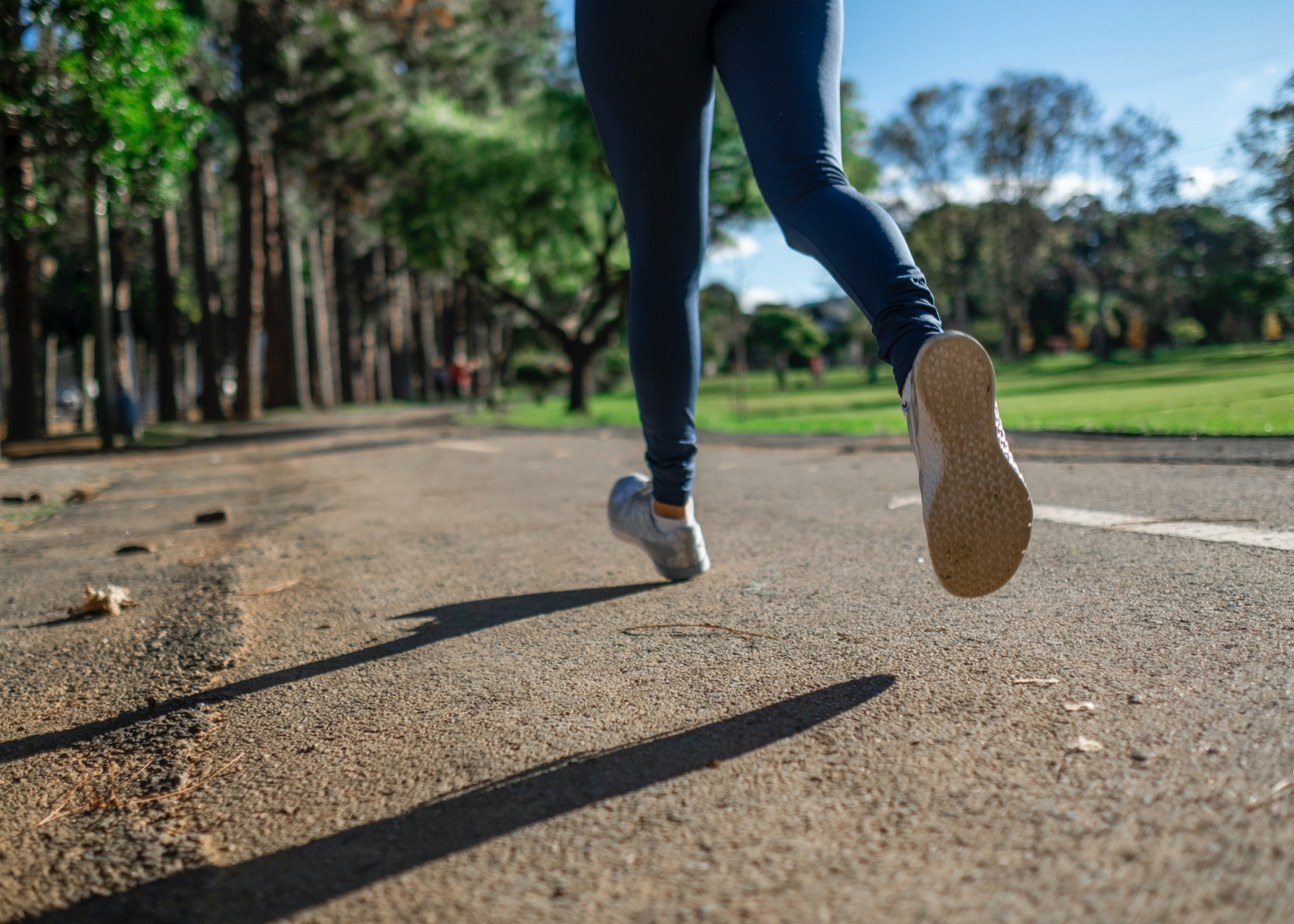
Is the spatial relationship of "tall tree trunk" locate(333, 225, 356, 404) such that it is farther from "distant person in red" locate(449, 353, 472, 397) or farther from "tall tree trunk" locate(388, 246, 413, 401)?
"distant person in red" locate(449, 353, 472, 397)

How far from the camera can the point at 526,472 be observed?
19.8 ft

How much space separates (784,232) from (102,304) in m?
13.2

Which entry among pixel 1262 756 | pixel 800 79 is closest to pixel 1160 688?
pixel 1262 756

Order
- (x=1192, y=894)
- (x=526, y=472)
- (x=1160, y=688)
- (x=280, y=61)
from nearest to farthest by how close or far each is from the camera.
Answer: (x=1192, y=894) → (x=1160, y=688) → (x=526, y=472) → (x=280, y=61)

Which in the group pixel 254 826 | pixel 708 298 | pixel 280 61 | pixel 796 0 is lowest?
pixel 254 826

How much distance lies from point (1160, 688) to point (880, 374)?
53978 mm

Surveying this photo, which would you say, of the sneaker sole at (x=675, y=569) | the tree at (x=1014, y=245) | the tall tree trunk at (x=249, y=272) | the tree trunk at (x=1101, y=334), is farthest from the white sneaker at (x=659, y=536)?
the tree trunk at (x=1101, y=334)

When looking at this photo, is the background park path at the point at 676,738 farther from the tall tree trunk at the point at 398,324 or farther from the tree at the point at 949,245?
the tree at the point at 949,245

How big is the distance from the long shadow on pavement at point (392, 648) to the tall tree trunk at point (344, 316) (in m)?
37.1

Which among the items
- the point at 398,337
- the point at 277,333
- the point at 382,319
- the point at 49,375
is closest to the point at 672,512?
the point at 277,333

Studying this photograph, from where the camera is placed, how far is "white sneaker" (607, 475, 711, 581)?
2320 mm

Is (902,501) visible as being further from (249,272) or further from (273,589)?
(249,272)

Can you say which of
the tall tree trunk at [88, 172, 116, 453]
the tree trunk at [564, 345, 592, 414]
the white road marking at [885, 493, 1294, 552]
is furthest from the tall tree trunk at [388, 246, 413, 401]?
the white road marking at [885, 493, 1294, 552]

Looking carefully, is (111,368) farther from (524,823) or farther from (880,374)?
(880,374)
